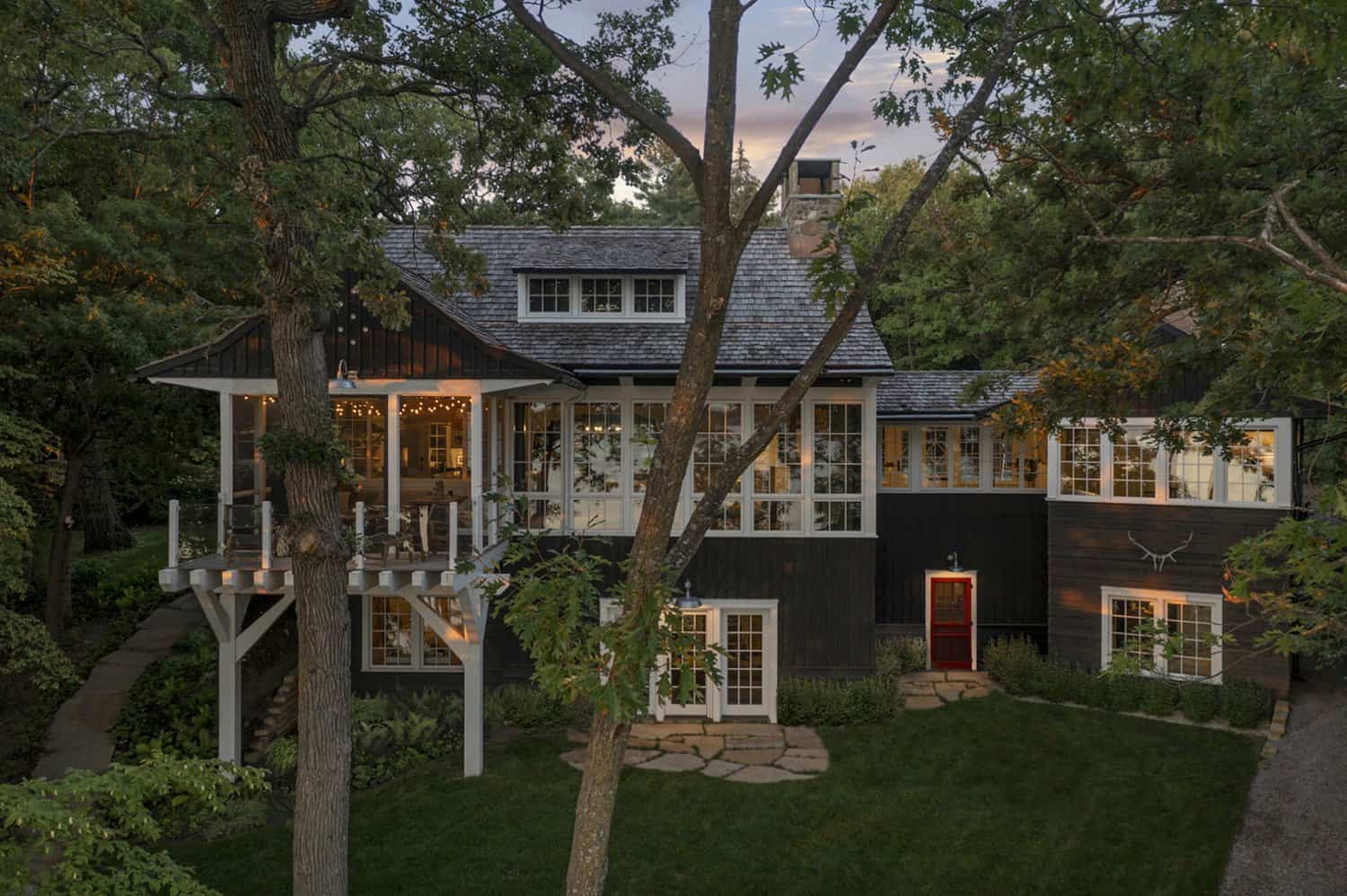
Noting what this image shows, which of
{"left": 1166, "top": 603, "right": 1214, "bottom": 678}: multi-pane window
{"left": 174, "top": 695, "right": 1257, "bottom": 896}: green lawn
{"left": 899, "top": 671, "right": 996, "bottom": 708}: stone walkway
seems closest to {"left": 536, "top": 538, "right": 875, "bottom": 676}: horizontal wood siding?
{"left": 899, "top": 671, "right": 996, "bottom": 708}: stone walkway

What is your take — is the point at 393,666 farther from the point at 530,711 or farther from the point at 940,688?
the point at 940,688

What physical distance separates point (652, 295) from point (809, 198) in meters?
3.14

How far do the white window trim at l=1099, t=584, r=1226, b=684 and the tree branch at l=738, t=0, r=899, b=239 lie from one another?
10.3 metres

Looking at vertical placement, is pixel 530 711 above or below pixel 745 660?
below

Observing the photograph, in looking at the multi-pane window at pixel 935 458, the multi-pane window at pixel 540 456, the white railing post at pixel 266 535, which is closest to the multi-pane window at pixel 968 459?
the multi-pane window at pixel 935 458

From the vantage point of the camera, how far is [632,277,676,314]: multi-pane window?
1399 centimetres

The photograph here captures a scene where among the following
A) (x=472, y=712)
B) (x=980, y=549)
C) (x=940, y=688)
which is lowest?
(x=940, y=688)

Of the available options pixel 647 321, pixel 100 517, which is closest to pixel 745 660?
pixel 647 321

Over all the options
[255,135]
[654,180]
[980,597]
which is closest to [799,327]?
[980,597]

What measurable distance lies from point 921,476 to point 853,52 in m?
10.7

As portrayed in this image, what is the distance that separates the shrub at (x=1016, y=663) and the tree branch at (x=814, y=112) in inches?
425

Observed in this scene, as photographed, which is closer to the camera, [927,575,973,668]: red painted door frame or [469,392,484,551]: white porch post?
[469,392,484,551]: white porch post

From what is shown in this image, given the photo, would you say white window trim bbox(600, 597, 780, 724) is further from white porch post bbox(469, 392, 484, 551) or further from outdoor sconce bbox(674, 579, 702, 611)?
white porch post bbox(469, 392, 484, 551)

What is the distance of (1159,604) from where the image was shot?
1358cm
